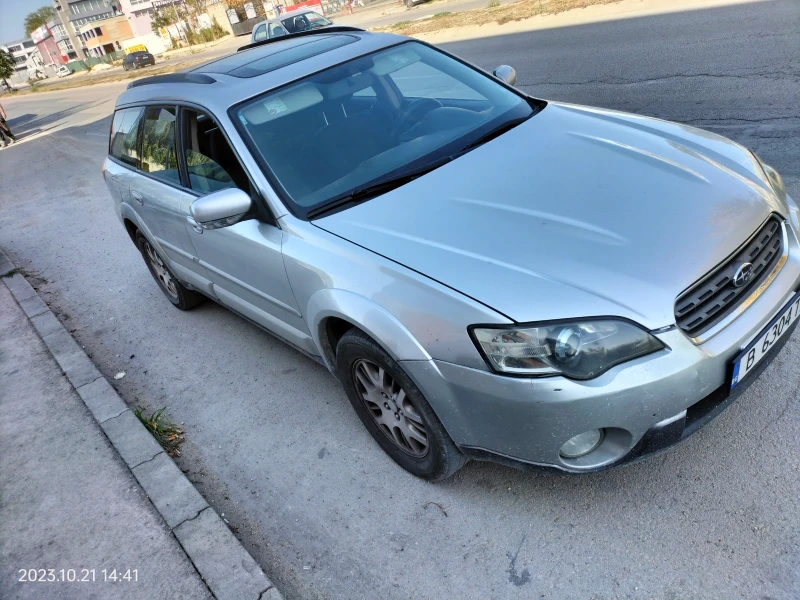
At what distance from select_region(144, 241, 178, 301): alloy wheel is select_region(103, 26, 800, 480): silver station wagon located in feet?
4.36

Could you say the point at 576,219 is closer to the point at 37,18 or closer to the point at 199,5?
the point at 199,5

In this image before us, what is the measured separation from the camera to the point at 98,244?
7637 millimetres

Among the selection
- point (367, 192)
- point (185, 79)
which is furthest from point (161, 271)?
point (367, 192)

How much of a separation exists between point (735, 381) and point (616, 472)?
2.29 ft

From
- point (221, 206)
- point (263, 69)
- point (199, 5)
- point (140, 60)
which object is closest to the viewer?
point (221, 206)

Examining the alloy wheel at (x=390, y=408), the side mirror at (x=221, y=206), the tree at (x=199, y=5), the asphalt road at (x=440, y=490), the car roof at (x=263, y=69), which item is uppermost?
the tree at (x=199, y=5)

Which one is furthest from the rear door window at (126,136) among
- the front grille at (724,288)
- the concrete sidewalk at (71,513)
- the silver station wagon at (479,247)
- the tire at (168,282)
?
the front grille at (724,288)

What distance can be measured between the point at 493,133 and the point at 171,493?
8.03ft

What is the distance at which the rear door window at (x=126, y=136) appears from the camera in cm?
467

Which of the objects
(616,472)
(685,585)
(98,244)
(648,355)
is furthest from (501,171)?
(98,244)

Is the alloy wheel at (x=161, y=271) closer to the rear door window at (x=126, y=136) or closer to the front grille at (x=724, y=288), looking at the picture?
the rear door window at (x=126, y=136)

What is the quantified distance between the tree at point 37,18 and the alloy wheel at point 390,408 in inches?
6715

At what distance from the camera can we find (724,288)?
230cm

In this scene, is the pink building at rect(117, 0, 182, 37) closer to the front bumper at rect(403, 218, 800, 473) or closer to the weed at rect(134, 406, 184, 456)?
the weed at rect(134, 406, 184, 456)
